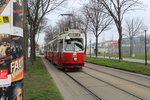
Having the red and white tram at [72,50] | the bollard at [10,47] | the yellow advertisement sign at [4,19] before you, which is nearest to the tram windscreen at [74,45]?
the red and white tram at [72,50]

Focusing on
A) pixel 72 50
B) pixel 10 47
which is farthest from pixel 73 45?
pixel 10 47

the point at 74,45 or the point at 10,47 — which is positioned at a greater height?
the point at 74,45

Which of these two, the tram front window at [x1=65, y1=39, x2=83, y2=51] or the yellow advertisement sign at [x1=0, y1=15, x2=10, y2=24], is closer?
the yellow advertisement sign at [x1=0, y1=15, x2=10, y2=24]

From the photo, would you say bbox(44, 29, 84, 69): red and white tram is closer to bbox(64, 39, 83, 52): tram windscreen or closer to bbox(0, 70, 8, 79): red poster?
bbox(64, 39, 83, 52): tram windscreen

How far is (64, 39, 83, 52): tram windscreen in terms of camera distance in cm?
1513

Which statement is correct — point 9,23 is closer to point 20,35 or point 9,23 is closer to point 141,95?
point 20,35

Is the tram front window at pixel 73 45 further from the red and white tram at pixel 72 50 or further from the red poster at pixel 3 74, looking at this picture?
the red poster at pixel 3 74

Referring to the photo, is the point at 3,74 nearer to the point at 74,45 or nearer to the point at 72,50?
the point at 72,50

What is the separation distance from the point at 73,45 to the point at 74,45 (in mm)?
83

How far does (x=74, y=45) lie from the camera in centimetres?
1524

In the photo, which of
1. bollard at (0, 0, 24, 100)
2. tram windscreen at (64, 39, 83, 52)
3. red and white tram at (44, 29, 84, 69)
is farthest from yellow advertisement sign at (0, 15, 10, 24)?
tram windscreen at (64, 39, 83, 52)

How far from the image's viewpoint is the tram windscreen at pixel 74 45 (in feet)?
49.6

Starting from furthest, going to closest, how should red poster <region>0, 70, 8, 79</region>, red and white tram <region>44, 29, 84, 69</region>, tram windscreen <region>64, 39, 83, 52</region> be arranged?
tram windscreen <region>64, 39, 83, 52</region>
red and white tram <region>44, 29, 84, 69</region>
red poster <region>0, 70, 8, 79</region>

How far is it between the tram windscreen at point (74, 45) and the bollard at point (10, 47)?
1211 centimetres
